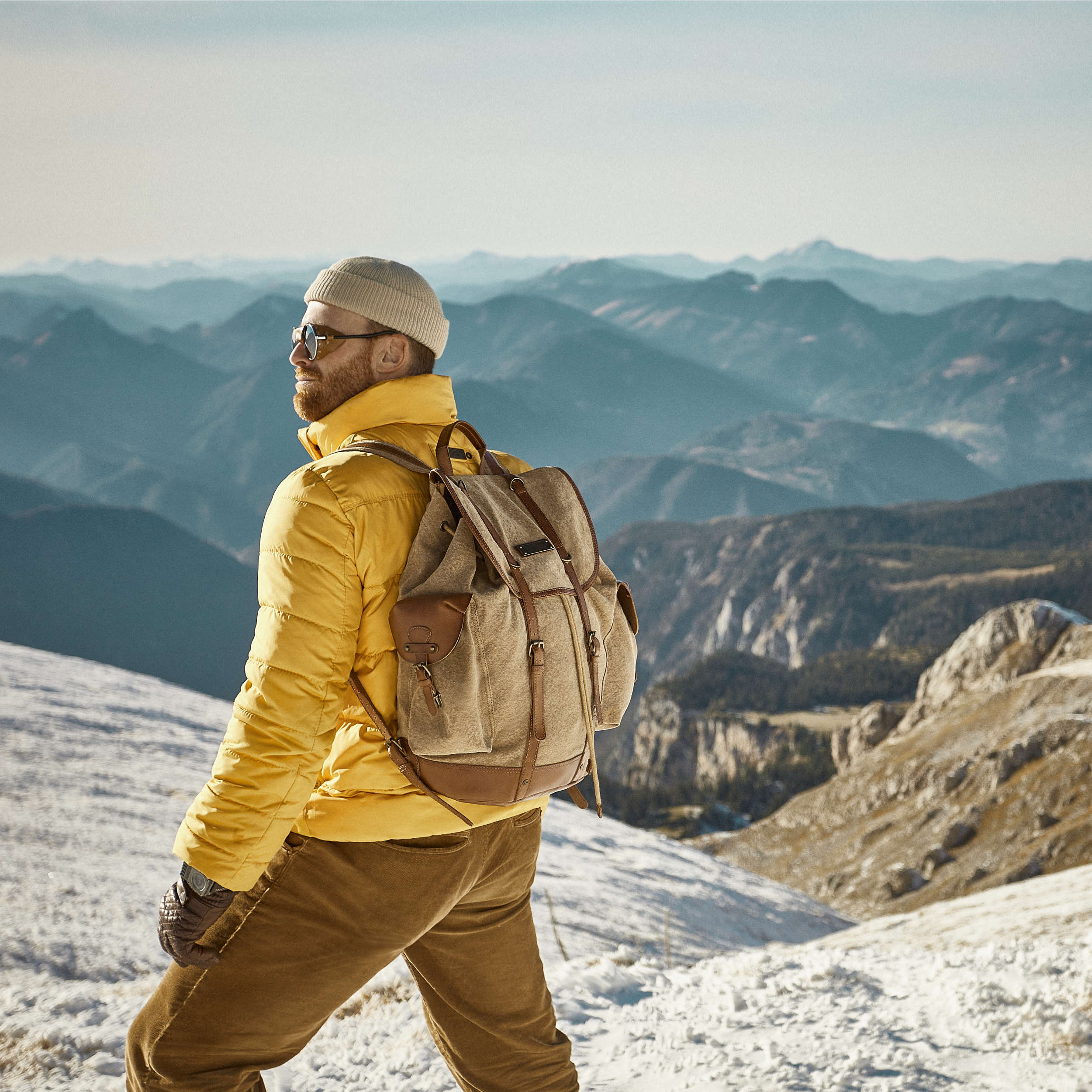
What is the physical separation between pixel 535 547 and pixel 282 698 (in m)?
0.89

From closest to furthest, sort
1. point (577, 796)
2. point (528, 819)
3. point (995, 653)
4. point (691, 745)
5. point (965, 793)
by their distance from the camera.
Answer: point (528, 819) < point (577, 796) < point (965, 793) < point (995, 653) < point (691, 745)

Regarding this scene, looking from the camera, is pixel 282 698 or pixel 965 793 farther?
pixel 965 793

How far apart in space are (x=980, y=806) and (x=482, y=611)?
6154 cm

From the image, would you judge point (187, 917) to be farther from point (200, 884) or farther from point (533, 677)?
point (533, 677)

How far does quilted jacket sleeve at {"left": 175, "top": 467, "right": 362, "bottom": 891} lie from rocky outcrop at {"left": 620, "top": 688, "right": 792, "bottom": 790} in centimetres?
12633

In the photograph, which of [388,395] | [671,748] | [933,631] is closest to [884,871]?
[388,395]

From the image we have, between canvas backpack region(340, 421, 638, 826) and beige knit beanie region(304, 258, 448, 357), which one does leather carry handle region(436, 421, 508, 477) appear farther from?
beige knit beanie region(304, 258, 448, 357)

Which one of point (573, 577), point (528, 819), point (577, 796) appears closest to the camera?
point (573, 577)

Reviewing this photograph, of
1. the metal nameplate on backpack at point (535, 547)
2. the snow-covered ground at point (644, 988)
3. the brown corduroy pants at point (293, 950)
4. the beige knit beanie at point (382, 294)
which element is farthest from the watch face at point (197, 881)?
the snow-covered ground at point (644, 988)

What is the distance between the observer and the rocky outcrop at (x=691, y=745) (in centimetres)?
13188

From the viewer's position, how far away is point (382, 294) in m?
3.42

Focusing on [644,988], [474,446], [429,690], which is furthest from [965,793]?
[429,690]

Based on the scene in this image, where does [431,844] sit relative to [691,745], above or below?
above

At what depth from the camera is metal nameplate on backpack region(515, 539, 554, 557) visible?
3.22 m
